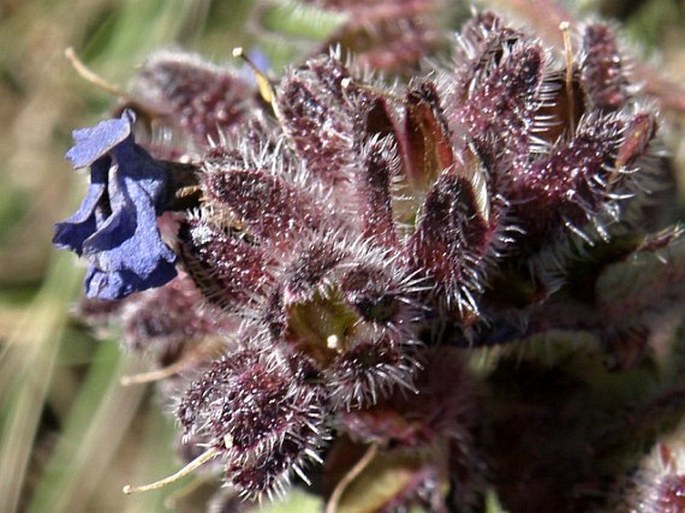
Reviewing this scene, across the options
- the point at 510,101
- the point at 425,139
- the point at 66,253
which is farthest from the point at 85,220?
the point at 66,253

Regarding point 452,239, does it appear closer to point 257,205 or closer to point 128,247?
point 257,205

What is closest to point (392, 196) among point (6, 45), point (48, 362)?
point (48, 362)

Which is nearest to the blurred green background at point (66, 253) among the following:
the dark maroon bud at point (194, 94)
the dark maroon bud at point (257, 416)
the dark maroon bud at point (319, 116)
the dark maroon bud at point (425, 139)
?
the dark maroon bud at point (194, 94)

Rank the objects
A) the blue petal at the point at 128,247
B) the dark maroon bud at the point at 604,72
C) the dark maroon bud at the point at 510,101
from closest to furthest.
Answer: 1. the blue petal at the point at 128,247
2. the dark maroon bud at the point at 510,101
3. the dark maroon bud at the point at 604,72

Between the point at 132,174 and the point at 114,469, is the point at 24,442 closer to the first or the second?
the point at 114,469

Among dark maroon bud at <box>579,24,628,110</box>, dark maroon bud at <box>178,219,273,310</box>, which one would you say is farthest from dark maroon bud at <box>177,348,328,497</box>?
dark maroon bud at <box>579,24,628,110</box>

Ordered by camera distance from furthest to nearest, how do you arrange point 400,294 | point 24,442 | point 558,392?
point 24,442 → point 558,392 → point 400,294

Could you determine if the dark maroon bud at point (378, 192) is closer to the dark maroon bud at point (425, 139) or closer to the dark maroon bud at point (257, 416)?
the dark maroon bud at point (425, 139)
